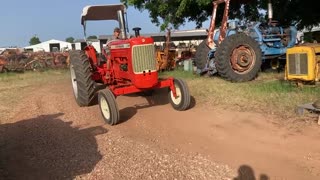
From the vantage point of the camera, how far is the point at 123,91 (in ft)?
25.9

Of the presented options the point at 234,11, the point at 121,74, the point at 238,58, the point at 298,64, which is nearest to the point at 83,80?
the point at 121,74

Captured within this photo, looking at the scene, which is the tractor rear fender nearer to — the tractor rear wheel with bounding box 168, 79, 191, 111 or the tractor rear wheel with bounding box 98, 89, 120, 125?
the tractor rear wheel with bounding box 98, 89, 120, 125

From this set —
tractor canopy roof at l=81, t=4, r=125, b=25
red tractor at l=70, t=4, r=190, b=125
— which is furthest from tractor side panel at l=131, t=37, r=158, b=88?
tractor canopy roof at l=81, t=4, r=125, b=25

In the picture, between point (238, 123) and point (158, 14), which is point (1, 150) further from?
point (158, 14)

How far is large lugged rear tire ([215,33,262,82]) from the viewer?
35.8ft

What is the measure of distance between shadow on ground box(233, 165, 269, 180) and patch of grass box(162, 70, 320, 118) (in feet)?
8.19

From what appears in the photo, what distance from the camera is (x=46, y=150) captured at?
6188 millimetres

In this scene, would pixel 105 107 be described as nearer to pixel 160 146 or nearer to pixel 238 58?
pixel 160 146

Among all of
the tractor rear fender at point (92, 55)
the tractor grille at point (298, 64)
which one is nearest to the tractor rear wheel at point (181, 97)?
the tractor rear fender at point (92, 55)

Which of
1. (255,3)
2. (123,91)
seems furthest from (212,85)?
(255,3)

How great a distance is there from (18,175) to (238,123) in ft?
11.8

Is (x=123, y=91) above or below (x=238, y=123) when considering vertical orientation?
above

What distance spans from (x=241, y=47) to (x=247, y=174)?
6.77 m

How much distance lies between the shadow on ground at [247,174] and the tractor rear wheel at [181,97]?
10.9 feet
